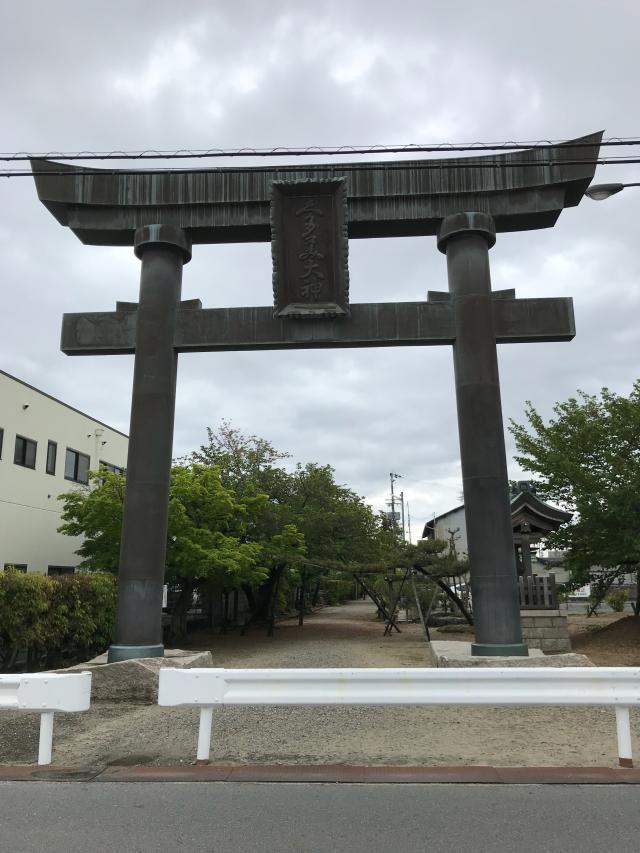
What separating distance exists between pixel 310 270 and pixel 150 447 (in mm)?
4222

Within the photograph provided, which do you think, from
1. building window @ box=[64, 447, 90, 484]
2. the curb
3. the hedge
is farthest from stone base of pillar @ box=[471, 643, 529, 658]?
building window @ box=[64, 447, 90, 484]

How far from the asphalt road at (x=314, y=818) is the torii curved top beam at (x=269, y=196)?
952cm

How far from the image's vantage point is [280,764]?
618 cm

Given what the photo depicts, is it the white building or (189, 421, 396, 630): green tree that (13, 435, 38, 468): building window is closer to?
the white building

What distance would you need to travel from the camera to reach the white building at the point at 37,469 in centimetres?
2220

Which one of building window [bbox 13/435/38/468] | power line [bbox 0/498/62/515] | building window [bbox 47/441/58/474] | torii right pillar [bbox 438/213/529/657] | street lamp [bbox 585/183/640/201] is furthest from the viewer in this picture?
building window [bbox 47/441/58/474]

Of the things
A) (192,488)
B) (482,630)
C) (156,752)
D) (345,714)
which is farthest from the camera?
(192,488)

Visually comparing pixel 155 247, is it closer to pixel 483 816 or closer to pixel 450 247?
pixel 450 247

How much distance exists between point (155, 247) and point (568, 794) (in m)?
10.5

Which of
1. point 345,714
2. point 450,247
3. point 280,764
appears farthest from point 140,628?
point 450,247

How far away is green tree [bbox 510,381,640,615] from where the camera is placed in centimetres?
1545

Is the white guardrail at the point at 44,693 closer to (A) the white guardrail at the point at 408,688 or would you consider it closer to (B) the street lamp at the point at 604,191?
(A) the white guardrail at the point at 408,688

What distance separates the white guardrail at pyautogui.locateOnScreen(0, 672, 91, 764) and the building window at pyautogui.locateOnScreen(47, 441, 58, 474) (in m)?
20.3

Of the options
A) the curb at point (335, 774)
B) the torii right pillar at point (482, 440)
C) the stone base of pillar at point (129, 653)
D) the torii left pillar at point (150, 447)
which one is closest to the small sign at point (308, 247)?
the torii left pillar at point (150, 447)
